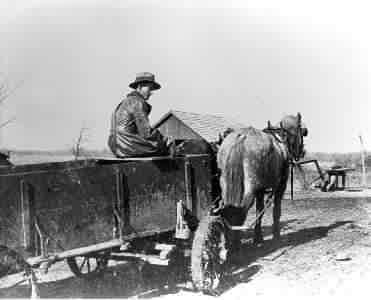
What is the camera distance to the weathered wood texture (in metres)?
3.70

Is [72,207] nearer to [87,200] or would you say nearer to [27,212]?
[87,200]

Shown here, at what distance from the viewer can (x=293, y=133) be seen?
9.08 m

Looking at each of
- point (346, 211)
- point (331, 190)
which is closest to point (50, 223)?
point (346, 211)

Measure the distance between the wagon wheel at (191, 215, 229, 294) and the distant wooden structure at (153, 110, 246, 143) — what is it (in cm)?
2089

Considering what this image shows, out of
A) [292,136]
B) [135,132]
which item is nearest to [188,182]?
[135,132]

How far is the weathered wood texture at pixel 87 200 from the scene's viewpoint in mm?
3701

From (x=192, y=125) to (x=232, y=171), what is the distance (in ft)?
66.5

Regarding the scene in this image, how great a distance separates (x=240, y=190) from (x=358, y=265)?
1994mm

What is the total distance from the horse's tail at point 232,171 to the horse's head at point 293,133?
2257 mm

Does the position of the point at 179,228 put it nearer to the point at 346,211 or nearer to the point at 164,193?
the point at 164,193

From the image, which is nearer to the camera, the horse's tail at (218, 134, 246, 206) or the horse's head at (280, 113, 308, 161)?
the horse's tail at (218, 134, 246, 206)

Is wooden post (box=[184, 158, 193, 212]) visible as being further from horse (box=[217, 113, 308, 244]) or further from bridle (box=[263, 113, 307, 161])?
bridle (box=[263, 113, 307, 161])

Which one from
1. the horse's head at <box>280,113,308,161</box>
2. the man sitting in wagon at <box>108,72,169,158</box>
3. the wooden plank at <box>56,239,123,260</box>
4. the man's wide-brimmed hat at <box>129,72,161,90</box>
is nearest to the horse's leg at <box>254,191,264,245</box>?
the horse's head at <box>280,113,308,161</box>

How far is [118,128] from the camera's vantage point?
528cm
